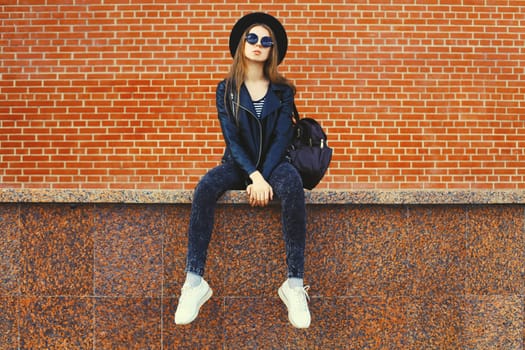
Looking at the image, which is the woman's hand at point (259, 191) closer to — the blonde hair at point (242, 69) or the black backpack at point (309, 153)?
the black backpack at point (309, 153)

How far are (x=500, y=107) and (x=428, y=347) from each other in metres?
2.72

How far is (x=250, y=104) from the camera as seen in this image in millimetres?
3008

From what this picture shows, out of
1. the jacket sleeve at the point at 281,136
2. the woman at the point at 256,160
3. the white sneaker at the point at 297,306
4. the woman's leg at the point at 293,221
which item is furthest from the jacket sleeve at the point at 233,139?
the white sneaker at the point at 297,306

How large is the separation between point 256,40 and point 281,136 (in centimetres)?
59

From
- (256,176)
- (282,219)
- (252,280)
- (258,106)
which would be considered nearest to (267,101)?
(258,106)

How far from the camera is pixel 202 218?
2781mm

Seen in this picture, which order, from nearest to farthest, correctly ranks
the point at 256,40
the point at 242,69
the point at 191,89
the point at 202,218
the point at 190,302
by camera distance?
1. the point at 190,302
2. the point at 202,218
3. the point at 256,40
4. the point at 242,69
5. the point at 191,89

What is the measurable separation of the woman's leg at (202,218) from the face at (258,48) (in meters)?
0.75

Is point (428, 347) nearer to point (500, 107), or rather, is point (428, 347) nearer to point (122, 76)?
point (500, 107)

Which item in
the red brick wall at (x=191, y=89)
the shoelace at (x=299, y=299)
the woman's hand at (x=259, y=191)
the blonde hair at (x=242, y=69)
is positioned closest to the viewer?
the shoelace at (x=299, y=299)

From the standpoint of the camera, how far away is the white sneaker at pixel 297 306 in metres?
2.65

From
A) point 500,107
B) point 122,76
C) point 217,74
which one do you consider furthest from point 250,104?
point 500,107

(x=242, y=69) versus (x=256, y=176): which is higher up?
(x=242, y=69)

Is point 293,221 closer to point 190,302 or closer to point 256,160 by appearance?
point 256,160
